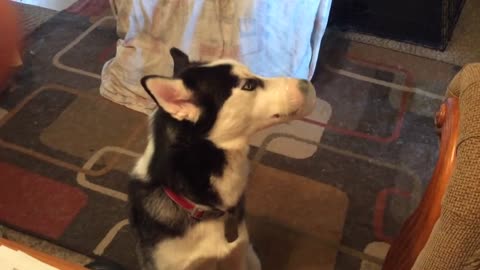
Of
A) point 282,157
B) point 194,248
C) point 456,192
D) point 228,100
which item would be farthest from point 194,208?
point 282,157

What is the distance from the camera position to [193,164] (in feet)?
3.33

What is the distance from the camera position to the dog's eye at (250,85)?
1.03 m

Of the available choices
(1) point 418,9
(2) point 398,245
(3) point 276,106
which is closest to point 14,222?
(3) point 276,106

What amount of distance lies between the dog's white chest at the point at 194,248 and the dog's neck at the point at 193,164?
0.24 feet

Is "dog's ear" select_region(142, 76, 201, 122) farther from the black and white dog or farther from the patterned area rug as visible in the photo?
the patterned area rug

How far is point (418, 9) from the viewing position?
7.82ft

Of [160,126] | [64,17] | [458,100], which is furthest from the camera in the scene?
[64,17]

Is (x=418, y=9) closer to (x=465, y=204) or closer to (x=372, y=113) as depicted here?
(x=372, y=113)

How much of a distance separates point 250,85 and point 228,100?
0.22 feet

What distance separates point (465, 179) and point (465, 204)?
4 centimetres

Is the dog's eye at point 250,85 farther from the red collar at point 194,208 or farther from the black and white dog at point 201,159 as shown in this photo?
the red collar at point 194,208

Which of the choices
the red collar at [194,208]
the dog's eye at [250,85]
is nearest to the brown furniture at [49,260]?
the red collar at [194,208]

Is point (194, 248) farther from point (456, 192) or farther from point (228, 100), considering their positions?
point (456, 192)

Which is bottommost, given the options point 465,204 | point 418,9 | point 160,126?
point 418,9
